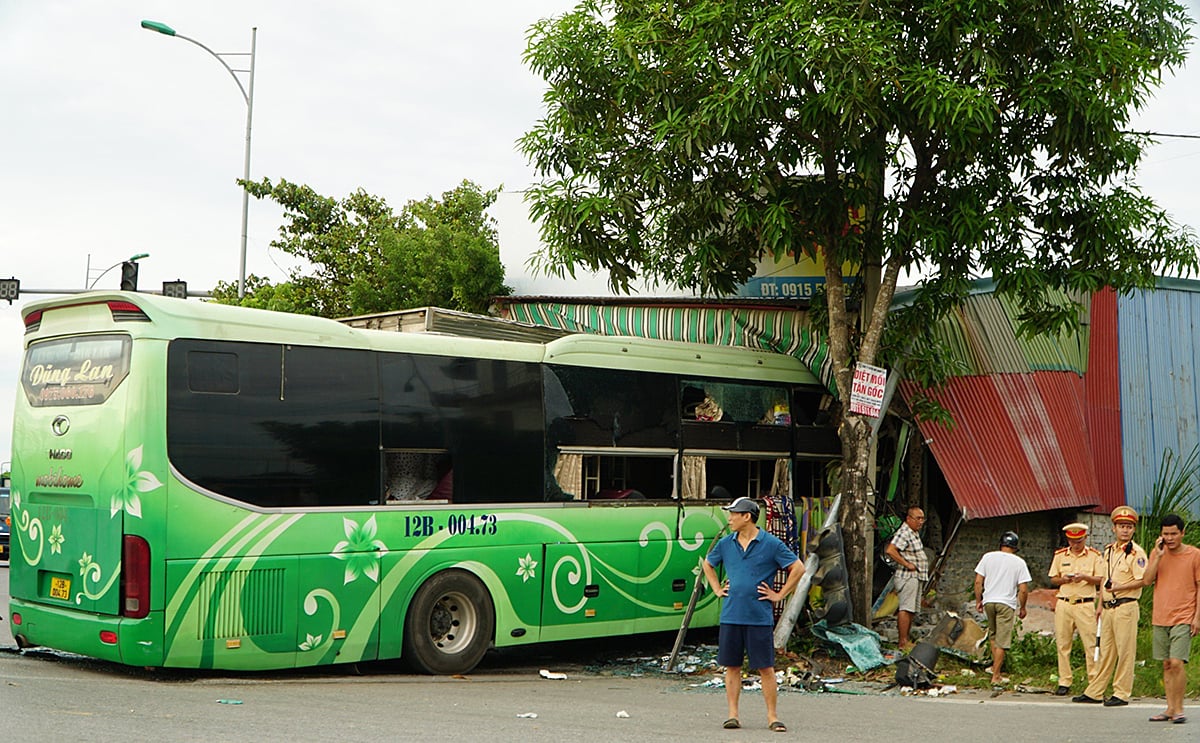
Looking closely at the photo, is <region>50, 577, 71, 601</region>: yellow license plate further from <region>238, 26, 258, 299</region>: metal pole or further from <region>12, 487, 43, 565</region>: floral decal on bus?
<region>238, 26, 258, 299</region>: metal pole

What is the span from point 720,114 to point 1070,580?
5.66m

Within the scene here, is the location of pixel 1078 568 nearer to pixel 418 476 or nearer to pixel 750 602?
pixel 750 602

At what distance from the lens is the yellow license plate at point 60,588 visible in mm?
10406

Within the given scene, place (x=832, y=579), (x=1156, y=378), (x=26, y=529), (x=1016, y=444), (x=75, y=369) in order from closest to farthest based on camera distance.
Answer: (x=75, y=369) → (x=26, y=529) → (x=832, y=579) → (x=1016, y=444) → (x=1156, y=378)

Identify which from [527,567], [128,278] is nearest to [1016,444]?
A: [527,567]

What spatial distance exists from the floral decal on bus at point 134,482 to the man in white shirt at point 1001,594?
8.09 m

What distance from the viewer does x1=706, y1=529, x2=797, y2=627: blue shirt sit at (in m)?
9.30

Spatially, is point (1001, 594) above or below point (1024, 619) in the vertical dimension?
above

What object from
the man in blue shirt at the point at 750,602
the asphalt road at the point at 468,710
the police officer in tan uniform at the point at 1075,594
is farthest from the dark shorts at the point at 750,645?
the police officer in tan uniform at the point at 1075,594

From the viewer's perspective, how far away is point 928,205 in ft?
46.6

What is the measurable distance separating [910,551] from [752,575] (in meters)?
6.10

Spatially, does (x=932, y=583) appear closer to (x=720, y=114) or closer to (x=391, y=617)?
(x=720, y=114)

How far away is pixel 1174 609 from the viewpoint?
34.0ft

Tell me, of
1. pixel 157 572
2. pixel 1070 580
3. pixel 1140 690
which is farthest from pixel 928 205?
pixel 157 572
